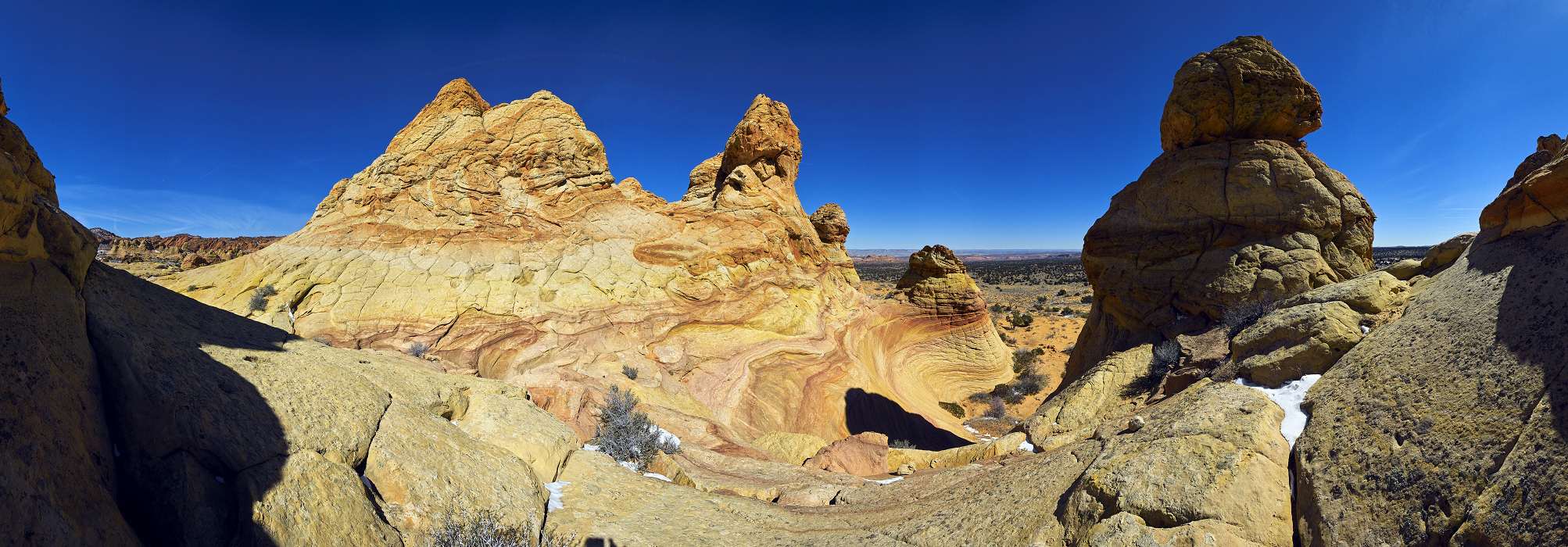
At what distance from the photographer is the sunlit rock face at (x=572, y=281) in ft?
46.3

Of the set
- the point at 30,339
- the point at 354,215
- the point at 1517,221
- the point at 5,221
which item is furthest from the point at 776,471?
the point at 354,215

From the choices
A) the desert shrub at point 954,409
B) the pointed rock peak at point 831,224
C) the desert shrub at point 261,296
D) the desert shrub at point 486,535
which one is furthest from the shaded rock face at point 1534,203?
the pointed rock peak at point 831,224

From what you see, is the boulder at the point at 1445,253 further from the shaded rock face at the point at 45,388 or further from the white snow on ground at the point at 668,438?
the shaded rock face at the point at 45,388

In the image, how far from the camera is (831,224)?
35000mm

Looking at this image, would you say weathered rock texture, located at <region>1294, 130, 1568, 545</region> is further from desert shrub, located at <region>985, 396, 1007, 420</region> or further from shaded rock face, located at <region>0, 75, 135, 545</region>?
desert shrub, located at <region>985, 396, 1007, 420</region>

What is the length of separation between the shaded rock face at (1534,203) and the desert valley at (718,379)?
0.10ft

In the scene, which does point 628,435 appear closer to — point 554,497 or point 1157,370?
point 554,497

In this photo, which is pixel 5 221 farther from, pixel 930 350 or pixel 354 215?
pixel 930 350

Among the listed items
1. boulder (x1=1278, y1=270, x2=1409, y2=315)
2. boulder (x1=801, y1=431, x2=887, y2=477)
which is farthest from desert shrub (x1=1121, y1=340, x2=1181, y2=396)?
boulder (x1=801, y1=431, x2=887, y2=477)

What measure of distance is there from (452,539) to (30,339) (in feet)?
11.0

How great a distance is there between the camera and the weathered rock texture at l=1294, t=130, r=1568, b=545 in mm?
3465

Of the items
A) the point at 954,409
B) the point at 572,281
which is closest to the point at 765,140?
the point at 572,281

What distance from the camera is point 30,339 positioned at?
3.81m

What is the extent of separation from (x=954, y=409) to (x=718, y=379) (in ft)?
42.2
